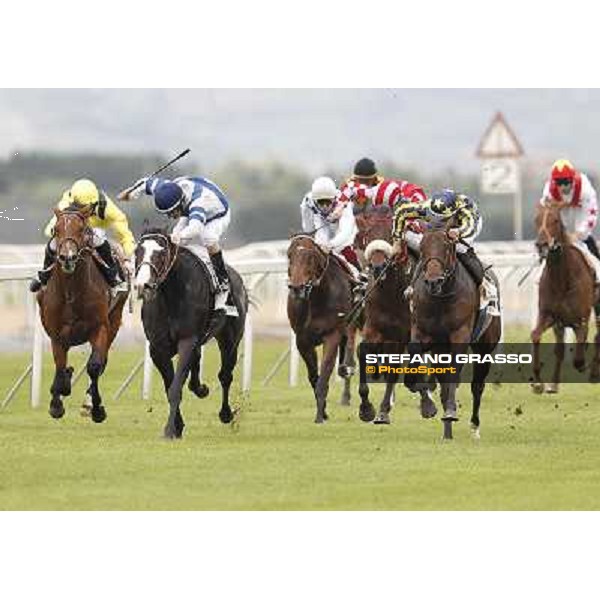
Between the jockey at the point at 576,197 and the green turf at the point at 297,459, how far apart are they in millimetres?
1599

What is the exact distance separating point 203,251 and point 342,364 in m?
2.39

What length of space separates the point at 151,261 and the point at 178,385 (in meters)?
0.84

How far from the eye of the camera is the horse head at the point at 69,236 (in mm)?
16219

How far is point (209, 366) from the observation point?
82.9 ft

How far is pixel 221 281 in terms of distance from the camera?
1669 cm

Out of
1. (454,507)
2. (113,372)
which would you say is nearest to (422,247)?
(454,507)

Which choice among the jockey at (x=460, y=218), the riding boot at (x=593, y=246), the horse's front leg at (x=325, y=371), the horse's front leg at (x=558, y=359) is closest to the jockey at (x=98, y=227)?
the horse's front leg at (x=325, y=371)

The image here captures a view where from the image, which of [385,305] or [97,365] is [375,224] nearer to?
[385,305]

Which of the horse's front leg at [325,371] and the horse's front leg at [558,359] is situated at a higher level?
the horse's front leg at [325,371]

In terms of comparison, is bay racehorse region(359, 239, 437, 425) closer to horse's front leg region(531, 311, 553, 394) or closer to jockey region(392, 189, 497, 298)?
jockey region(392, 189, 497, 298)

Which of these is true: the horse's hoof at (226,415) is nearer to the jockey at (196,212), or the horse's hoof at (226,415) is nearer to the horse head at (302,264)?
the jockey at (196,212)

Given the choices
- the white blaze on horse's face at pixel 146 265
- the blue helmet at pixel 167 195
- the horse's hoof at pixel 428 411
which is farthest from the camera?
the horse's hoof at pixel 428 411

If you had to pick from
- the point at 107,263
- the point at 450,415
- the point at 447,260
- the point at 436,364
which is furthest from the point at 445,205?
the point at 107,263

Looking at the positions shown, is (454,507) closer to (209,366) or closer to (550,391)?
(550,391)
